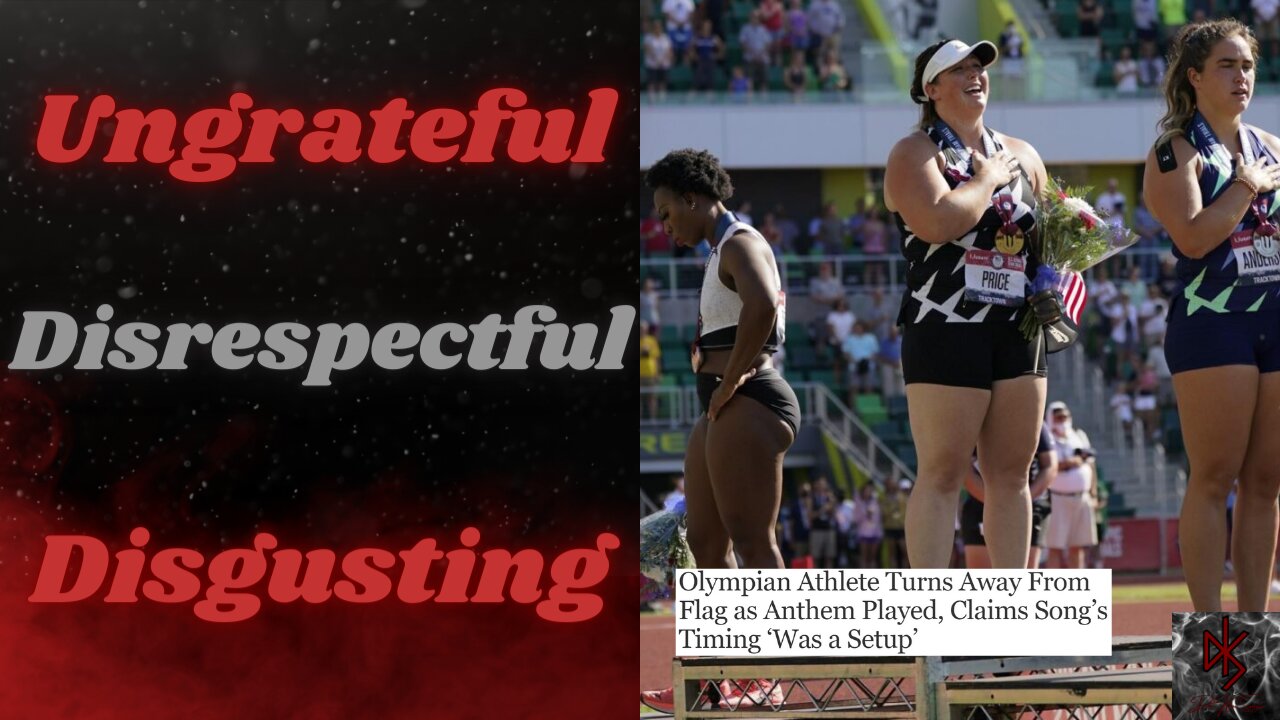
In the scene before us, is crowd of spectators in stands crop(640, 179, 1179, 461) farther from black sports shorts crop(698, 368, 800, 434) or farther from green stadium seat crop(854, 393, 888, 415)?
black sports shorts crop(698, 368, 800, 434)

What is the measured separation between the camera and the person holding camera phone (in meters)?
14.8

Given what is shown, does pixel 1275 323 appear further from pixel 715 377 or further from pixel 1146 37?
pixel 1146 37

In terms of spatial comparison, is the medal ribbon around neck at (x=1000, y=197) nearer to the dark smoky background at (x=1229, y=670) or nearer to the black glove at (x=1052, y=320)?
the black glove at (x=1052, y=320)

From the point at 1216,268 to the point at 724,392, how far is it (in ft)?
4.87

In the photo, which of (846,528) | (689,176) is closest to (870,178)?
(846,528)

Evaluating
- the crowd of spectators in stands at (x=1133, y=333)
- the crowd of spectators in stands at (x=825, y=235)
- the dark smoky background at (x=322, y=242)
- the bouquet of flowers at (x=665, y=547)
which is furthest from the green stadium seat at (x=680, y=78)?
the dark smoky background at (x=322, y=242)

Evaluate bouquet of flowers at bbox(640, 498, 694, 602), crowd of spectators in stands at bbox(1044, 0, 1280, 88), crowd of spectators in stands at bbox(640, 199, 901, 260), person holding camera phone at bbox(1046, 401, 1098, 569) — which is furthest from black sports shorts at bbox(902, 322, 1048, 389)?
crowd of spectators in stands at bbox(1044, 0, 1280, 88)

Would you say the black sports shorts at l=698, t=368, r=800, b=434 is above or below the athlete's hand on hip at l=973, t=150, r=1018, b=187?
below

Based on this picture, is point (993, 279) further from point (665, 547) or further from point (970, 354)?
point (665, 547)

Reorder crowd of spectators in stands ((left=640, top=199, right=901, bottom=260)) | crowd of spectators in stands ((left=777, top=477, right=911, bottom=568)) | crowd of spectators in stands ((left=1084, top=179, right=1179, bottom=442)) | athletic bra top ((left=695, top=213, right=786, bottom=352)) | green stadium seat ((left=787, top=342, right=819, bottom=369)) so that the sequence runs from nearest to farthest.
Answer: athletic bra top ((left=695, top=213, right=786, bottom=352)) < crowd of spectators in stands ((left=777, top=477, right=911, bottom=568)) < crowd of spectators in stands ((left=1084, top=179, right=1179, bottom=442)) < green stadium seat ((left=787, top=342, right=819, bottom=369)) < crowd of spectators in stands ((left=640, top=199, right=901, bottom=260))

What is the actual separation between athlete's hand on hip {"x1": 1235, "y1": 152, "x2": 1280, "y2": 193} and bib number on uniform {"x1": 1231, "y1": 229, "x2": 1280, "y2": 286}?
0.14 m

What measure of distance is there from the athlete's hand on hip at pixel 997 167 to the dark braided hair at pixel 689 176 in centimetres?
90

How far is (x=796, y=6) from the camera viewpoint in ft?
92.9
